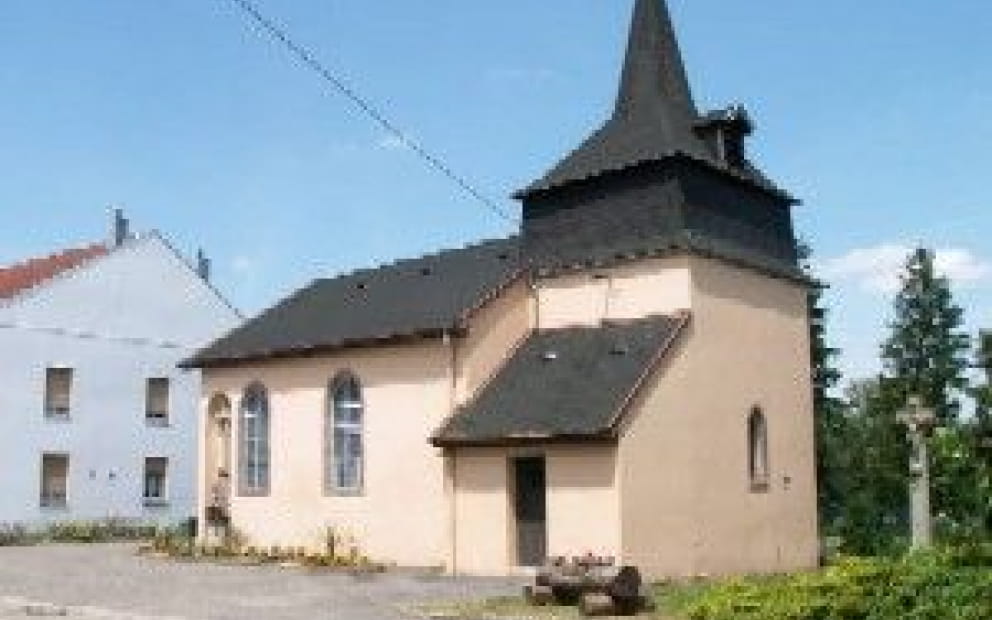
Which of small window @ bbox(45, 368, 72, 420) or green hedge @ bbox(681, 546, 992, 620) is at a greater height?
small window @ bbox(45, 368, 72, 420)

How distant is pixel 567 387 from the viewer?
24297 millimetres

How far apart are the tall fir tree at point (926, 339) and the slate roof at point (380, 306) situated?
31258mm

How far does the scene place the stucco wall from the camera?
86.1ft

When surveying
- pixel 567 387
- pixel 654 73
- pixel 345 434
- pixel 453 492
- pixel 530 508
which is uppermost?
pixel 654 73

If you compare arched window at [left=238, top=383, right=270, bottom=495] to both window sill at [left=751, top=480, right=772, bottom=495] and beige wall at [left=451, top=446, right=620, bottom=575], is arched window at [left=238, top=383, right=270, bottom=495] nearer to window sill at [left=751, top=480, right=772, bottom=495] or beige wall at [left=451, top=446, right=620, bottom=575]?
beige wall at [left=451, top=446, right=620, bottom=575]

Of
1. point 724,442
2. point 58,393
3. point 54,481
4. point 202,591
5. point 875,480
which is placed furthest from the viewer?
point 875,480

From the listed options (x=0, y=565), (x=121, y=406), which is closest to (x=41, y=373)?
(x=121, y=406)

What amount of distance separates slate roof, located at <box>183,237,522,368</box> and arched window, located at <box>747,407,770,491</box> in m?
5.86

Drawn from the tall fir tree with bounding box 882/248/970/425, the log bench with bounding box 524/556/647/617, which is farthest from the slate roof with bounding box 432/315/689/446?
the tall fir tree with bounding box 882/248/970/425

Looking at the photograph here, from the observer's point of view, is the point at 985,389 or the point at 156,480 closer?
the point at 985,389

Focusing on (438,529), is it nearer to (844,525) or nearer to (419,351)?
(419,351)


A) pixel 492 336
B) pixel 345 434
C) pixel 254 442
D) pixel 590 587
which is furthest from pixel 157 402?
pixel 590 587

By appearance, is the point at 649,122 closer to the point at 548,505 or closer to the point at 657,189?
the point at 657,189

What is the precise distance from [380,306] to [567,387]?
691 centimetres
